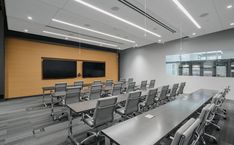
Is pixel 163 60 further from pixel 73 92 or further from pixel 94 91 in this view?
pixel 73 92

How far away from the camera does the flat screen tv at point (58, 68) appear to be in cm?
720

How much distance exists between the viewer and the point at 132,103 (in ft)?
9.41

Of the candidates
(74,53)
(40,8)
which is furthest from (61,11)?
(74,53)

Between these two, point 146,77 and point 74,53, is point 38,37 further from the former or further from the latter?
point 146,77

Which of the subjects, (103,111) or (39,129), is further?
(39,129)

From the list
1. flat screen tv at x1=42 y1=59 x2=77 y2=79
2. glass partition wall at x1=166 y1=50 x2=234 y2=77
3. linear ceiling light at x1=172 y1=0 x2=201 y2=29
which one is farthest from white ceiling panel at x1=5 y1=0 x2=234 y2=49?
flat screen tv at x1=42 y1=59 x2=77 y2=79

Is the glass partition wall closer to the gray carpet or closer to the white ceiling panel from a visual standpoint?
the white ceiling panel

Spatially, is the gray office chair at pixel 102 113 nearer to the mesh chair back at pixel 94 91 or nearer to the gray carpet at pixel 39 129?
A: the gray carpet at pixel 39 129

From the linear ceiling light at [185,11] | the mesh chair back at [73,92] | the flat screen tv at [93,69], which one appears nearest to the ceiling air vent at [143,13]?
the linear ceiling light at [185,11]

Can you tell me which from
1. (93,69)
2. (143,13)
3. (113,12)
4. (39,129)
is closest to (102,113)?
(39,129)

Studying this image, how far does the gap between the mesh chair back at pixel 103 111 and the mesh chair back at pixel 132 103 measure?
0.43 meters

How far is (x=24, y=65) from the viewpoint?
6562 millimetres

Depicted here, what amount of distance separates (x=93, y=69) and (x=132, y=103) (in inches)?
275

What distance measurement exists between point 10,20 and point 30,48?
2.37 m
